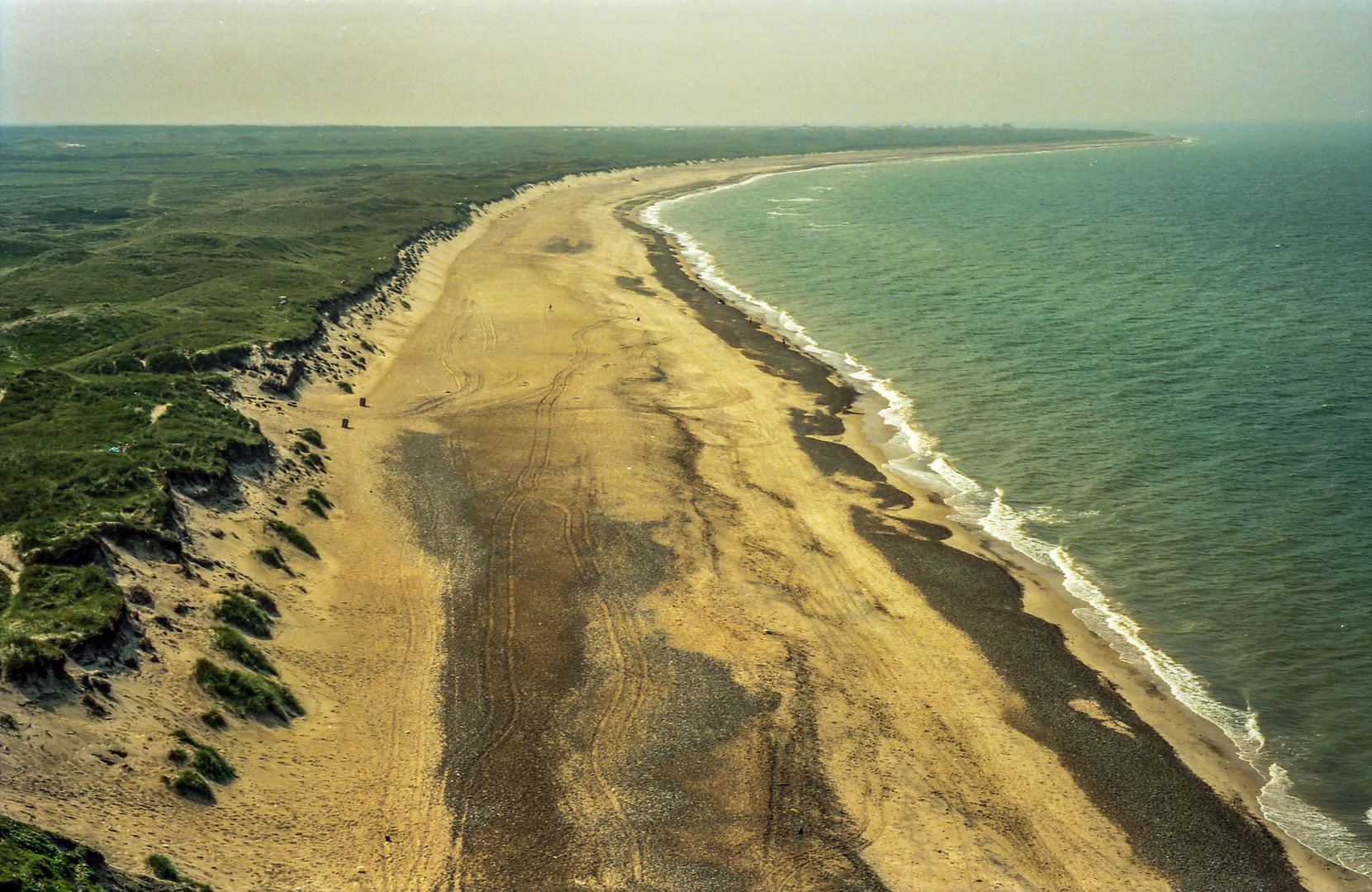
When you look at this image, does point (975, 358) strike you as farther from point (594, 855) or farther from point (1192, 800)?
point (594, 855)

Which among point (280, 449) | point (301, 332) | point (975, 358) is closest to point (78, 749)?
point (280, 449)

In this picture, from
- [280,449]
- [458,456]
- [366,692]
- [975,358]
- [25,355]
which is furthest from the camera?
[975,358]

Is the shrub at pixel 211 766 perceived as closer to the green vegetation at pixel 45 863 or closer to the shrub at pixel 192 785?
the shrub at pixel 192 785

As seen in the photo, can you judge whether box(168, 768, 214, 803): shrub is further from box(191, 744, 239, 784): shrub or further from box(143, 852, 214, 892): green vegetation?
box(143, 852, 214, 892): green vegetation

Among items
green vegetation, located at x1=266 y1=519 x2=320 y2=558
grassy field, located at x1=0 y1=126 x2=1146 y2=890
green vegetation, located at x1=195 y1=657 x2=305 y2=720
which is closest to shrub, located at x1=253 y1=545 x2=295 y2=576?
grassy field, located at x1=0 y1=126 x2=1146 y2=890

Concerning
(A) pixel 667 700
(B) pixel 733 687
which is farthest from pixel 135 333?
(B) pixel 733 687

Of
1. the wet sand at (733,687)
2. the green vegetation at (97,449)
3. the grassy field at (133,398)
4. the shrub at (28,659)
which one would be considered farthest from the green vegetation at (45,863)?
the green vegetation at (97,449)

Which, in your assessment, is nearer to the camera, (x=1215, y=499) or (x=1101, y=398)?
(x=1215, y=499)
